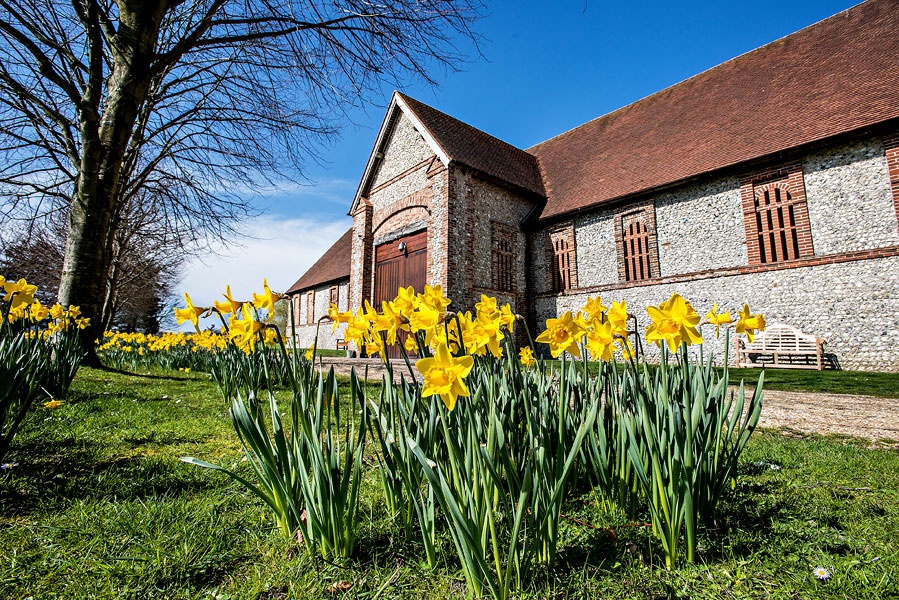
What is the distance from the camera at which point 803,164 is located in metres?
8.95

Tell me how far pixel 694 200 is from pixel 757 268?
228cm

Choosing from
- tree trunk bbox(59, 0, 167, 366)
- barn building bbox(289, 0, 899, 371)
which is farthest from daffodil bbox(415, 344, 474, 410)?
barn building bbox(289, 0, 899, 371)

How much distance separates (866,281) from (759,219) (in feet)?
7.58

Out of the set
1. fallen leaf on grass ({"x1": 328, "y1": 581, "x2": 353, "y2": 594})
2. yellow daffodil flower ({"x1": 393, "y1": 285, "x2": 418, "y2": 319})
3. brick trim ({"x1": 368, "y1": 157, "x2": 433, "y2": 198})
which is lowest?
fallen leaf on grass ({"x1": 328, "y1": 581, "x2": 353, "y2": 594})

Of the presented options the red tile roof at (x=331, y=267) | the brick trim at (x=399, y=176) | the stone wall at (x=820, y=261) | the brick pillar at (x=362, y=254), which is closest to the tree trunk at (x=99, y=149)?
the brick trim at (x=399, y=176)

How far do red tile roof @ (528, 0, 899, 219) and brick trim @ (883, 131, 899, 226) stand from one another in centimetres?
49

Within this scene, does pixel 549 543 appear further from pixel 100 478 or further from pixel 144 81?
pixel 144 81

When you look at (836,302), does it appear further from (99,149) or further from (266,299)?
(99,149)

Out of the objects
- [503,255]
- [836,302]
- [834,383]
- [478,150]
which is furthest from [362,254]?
[836,302]

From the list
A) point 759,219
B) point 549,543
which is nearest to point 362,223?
point 759,219

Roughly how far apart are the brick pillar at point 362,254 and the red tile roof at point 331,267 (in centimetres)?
387

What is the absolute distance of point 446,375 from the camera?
1059 mm

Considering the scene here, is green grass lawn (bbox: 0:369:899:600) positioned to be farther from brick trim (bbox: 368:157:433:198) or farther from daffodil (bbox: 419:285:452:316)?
brick trim (bbox: 368:157:433:198)

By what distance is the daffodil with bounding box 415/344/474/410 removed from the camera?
1.03 metres
